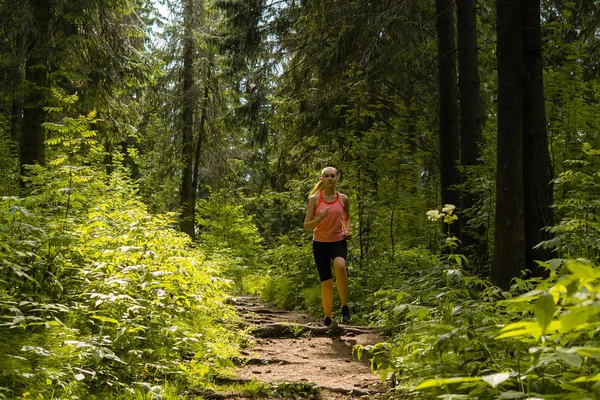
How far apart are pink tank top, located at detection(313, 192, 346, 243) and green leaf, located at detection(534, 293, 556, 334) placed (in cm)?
505

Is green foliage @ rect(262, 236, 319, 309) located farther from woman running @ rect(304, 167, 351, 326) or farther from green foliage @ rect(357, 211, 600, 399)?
green foliage @ rect(357, 211, 600, 399)

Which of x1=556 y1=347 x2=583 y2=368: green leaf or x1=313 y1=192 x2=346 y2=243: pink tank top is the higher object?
x1=313 y1=192 x2=346 y2=243: pink tank top

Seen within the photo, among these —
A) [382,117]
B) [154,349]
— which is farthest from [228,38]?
[154,349]

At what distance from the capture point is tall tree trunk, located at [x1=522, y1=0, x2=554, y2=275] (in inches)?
215

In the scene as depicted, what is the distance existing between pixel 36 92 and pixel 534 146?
8.60 meters

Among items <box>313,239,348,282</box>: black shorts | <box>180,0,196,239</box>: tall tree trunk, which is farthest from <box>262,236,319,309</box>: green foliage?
<box>180,0,196,239</box>: tall tree trunk

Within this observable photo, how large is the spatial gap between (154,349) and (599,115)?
7361 mm

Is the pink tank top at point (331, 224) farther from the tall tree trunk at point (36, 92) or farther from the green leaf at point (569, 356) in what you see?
the tall tree trunk at point (36, 92)

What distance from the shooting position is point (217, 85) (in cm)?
1969

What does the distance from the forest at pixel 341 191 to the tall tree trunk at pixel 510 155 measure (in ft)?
0.07

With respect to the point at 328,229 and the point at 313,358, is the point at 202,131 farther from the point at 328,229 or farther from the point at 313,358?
the point at 313,358

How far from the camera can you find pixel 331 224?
6.50m

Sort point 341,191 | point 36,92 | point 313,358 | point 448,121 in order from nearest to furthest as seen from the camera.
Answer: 1. point 313,358
2. point 448,121
3. point 36,92
4. point 341,191

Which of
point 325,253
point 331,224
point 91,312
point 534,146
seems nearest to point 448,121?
point 534,146
